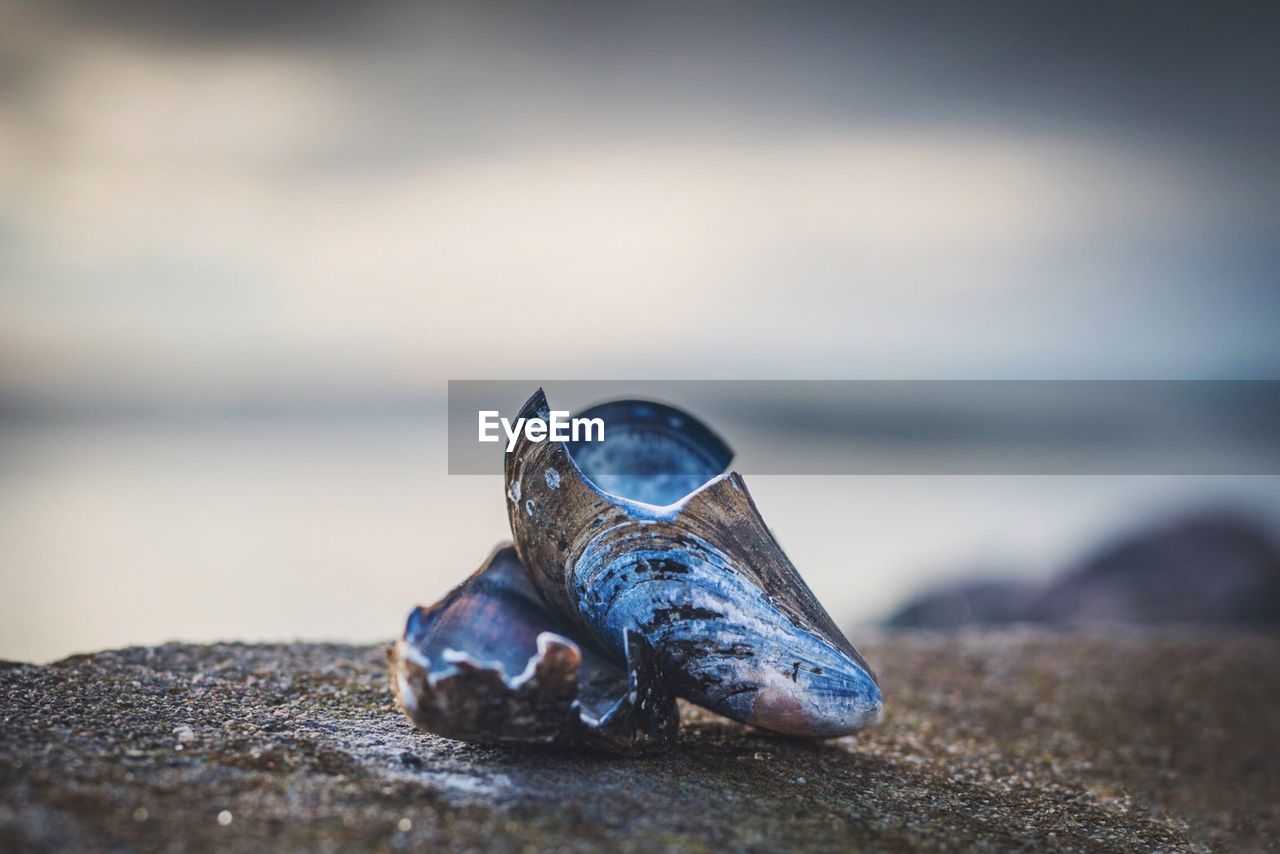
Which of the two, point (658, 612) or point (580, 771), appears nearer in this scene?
point (580, 771)

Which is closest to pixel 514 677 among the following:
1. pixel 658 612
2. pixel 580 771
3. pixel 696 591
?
pixel 580 771

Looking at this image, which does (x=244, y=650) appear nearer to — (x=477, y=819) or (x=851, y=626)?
(x=477, y=819)

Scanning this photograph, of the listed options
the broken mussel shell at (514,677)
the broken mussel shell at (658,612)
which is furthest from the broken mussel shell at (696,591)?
the broken mussel shell at (514,677)

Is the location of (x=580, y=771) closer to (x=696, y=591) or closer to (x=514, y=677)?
(x=514, y=677)

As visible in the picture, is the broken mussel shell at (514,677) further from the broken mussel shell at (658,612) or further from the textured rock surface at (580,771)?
the textured rock surface at (580,771)

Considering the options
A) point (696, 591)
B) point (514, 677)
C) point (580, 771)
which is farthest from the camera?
point (696, 591)

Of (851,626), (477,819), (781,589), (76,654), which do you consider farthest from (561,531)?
(851,626)

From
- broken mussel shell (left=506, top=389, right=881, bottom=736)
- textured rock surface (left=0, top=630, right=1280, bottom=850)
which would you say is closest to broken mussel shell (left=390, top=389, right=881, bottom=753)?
broken mussel shell (left=506, top=389, right=881, bottom=736)
